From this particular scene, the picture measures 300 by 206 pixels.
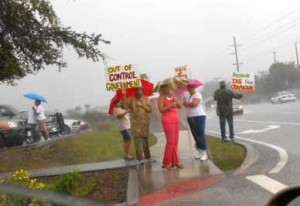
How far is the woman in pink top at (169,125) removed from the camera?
1126 cm

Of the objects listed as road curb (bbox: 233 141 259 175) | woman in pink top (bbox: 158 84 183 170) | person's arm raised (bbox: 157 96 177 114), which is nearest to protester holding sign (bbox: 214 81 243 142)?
road curb (bbox: 233 141 259 175)

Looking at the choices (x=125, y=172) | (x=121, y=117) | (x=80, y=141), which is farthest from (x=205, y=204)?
(x=80, y=141)

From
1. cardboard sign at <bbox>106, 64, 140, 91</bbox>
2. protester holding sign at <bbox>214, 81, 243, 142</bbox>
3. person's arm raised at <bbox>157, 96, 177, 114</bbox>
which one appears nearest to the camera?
person's arm raised at <bbox>157, 96, 177, 114</bbox>

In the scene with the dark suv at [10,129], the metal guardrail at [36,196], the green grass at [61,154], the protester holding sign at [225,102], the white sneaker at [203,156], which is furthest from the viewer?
the dark suv at [10,129]

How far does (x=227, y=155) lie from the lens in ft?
42.2

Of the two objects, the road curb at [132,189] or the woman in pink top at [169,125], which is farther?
the woman in pink top at [169,125]

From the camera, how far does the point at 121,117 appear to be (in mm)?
13266

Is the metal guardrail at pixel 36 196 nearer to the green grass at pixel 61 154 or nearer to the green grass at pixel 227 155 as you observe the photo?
the green grass at pixel 227 155

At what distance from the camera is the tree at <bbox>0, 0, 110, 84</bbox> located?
13531 mm

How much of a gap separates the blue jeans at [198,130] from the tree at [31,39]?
135 inches

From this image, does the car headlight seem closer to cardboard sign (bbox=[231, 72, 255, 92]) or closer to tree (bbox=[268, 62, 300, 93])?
cardboard sign (bbox=[231, 72, 255, 92])

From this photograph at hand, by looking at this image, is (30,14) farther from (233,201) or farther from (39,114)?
(233,201)

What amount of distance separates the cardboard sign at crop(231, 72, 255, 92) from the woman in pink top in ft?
15.4

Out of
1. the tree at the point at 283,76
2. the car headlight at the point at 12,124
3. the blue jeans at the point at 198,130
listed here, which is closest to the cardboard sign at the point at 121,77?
the blue jeans at the point at 198,130
